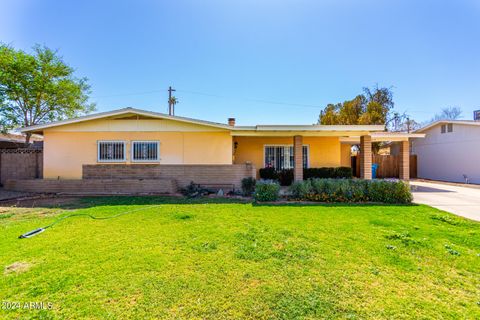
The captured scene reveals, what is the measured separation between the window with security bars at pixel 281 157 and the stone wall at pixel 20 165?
12.8 m

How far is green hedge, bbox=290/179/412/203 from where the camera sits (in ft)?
27.4

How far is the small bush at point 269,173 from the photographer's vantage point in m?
13.9

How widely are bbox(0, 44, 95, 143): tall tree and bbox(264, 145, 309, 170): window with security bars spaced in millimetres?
16795

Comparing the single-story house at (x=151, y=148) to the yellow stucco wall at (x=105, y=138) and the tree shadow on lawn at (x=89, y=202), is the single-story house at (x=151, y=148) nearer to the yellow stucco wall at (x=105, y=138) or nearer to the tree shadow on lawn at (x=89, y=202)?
the yellow stucco wall at (x=105, y=138)

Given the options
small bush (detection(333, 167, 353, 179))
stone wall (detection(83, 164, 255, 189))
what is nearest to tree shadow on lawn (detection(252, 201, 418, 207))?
stone wall (detection(83, 164, 255, 189))

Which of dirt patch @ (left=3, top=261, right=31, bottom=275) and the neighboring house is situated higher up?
the neighboring house

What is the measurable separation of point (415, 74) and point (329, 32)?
337 inches

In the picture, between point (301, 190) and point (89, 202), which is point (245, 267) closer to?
point (301, 190)

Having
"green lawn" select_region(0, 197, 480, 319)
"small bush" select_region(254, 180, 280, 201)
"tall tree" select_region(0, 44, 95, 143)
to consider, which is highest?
"tall tree" select_region(0, 44, 95, 143)

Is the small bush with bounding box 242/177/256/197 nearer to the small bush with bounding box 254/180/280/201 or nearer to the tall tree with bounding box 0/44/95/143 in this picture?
the small bush with bounding box 254/180/280/201

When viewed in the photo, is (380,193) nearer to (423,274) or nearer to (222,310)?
(423,274)

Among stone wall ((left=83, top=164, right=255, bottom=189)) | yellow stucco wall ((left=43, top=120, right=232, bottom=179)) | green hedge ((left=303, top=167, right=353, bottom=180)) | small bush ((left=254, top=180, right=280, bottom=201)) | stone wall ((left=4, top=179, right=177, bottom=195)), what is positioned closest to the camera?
small bush ((left=254, top=180, right=280, bottom=201))

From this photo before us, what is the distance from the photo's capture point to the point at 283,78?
57.0 ft

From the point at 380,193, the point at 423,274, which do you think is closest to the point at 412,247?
the point at 423,274
